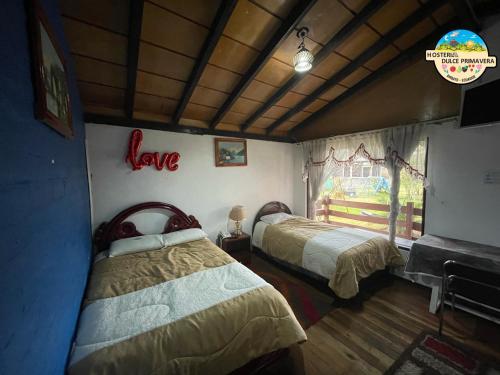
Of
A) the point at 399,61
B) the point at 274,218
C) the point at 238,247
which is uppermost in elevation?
the point at 399,61

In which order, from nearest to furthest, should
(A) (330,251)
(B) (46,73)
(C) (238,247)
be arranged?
1. (B) (46,73)
2. (A) (330,251)
3. (C) (238,247)

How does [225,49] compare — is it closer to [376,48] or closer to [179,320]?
[376,48]

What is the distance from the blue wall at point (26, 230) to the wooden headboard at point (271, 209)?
2936mm

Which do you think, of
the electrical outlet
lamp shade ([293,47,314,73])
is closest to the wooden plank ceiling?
lamp shade ([293,47,314,73])

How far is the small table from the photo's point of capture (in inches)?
71.7

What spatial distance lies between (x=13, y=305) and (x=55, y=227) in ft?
1.76

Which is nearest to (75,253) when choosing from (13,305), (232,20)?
(13,305)

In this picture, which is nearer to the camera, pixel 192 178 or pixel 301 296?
pixel 301 296

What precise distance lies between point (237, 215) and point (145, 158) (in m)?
1.57

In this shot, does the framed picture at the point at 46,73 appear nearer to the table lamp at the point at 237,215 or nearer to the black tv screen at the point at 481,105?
the table lamp at the point at 237,215

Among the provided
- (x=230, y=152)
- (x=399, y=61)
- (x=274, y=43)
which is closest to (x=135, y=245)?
(x=230, y=152)

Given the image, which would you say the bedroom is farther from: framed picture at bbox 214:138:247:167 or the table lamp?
the table lamp

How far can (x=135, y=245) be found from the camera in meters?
2.24

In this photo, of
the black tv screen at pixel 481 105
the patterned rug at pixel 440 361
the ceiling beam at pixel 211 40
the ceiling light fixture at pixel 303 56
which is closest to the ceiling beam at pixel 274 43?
the ceiling light fixture at pixel 303 56
